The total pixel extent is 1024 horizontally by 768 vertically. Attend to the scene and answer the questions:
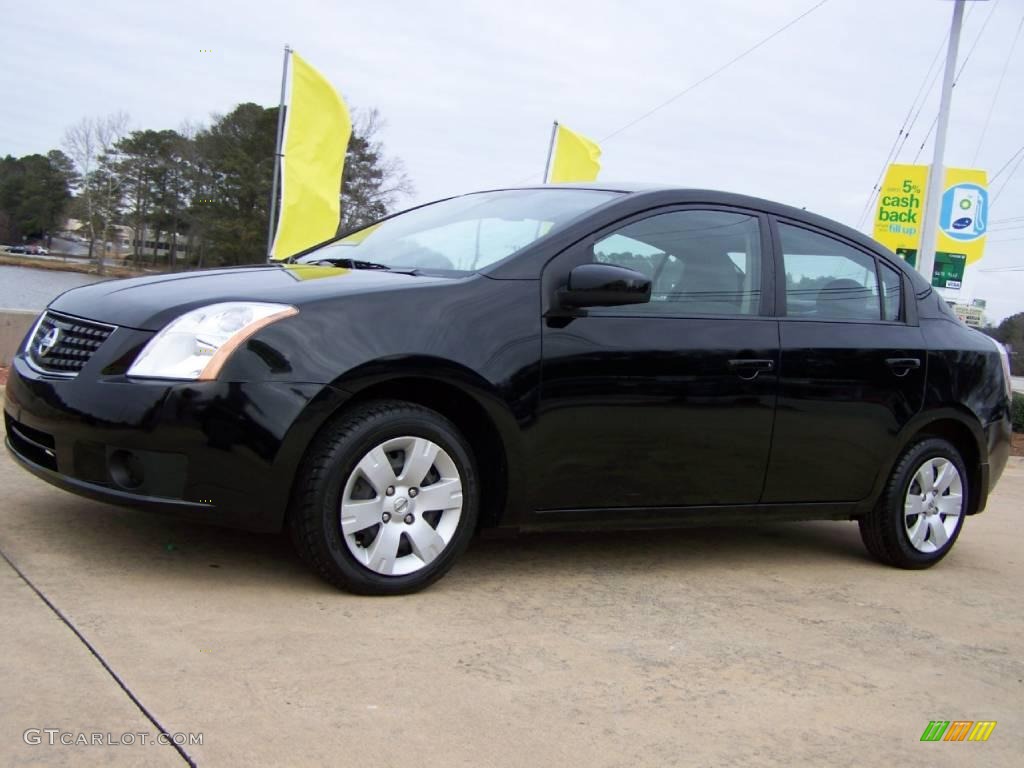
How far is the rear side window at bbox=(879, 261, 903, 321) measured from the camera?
5.05 meters

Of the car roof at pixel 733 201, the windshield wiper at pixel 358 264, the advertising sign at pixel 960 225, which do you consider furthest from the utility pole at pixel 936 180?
the windshield wiper at pixel 358 264

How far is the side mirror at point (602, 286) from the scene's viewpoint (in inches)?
153

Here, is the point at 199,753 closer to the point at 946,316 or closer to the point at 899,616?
the point at 899,616

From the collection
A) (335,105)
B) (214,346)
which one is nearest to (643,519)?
(214,346)

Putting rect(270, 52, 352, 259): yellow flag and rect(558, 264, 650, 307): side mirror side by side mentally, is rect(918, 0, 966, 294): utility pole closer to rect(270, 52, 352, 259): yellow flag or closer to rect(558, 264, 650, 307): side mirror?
rect(270, 52, 352, 259): yellow flag

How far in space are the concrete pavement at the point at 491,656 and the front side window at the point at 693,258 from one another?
1169 mm

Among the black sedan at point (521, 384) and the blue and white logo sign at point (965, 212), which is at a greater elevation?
the blue and white logo sign at point (965, 212)

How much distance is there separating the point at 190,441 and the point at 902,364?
3.22 metres

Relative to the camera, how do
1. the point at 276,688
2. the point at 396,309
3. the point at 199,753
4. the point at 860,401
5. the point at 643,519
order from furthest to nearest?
the point at 860,401, the point at 643,519, the point at 396,309, the point at 276,688, the point at 199,753

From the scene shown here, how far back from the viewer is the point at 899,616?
14.2 ft

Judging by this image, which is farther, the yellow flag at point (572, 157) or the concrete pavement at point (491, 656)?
the yellow flag at point (572, 157)

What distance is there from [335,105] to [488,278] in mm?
8548

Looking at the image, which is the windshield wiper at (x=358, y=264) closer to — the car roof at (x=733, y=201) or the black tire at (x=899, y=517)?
the car roof at (x=733, y=201)

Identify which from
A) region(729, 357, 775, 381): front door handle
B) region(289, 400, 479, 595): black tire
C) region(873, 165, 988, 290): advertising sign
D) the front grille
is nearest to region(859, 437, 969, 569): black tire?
region(729, 357, 775, 381): front door handle
